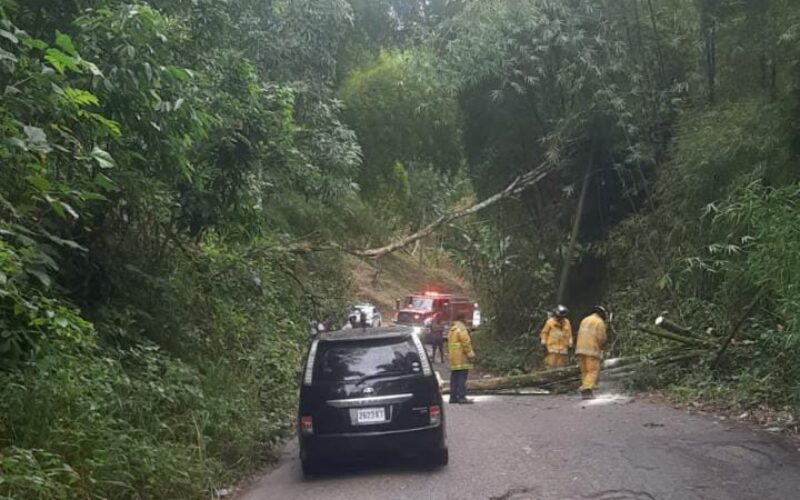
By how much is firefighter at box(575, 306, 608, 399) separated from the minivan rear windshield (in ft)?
20.4

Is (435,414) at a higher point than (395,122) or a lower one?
lower

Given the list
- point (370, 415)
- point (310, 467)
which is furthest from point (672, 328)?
point (310, 467)

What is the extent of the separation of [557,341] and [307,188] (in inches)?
246

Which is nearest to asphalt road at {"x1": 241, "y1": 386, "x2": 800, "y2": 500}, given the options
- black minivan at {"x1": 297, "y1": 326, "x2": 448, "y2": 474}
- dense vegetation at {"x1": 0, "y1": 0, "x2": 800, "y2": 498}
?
black minivan at {"x1": 297, "y1": 326, "x2": 448, "y2": 474}

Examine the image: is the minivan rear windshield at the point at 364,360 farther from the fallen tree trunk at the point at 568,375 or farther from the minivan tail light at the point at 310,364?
the fallen tree trunk at the point at 568,375

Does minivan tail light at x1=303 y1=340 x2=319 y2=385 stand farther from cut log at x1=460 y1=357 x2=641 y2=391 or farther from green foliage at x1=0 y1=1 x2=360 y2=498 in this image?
cut log at x1=460 y1=357 x2=641 y2=391

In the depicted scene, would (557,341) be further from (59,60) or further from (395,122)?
(59,60)

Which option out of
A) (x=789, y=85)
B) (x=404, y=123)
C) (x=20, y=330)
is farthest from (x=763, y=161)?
(x=404, y=123)

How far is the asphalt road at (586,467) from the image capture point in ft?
25.3

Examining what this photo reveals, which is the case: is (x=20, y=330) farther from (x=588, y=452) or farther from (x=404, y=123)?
(x=404, y=123)

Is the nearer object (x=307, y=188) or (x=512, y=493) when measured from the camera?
(x=512, y=493)

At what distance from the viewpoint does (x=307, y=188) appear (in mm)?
15414

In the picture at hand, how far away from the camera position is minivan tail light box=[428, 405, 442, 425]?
8.91 meters

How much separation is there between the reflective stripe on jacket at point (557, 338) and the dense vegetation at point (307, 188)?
128 cm
